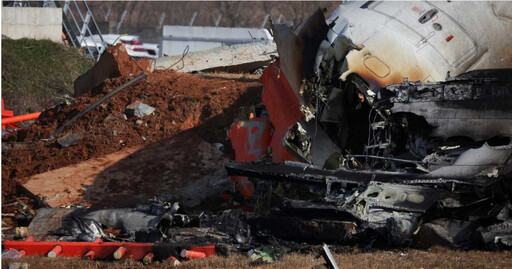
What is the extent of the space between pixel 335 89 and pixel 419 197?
8.37 ft

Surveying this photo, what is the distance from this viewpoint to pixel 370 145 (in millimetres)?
9758

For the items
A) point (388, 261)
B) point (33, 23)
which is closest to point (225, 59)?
point (33, 23)

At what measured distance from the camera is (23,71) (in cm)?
2389

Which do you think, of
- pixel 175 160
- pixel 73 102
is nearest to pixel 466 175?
pixel 175 160

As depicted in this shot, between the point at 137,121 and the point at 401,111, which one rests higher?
the point at 401,111

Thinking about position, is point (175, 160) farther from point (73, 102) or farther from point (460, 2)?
point (460, 2)

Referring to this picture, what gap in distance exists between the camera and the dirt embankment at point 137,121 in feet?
42.9

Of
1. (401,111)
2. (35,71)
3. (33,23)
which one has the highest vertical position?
(401,111)

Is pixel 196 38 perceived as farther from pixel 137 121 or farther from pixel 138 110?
pixel 137 121

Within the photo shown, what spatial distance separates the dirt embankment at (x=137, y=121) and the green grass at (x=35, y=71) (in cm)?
682

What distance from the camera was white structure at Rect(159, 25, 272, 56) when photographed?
26.5m

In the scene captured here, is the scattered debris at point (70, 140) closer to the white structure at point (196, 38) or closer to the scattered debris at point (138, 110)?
the scattered debris at point (138, 110)

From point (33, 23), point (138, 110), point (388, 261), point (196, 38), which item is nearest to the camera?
point (388, 261)

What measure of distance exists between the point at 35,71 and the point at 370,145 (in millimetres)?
16451
